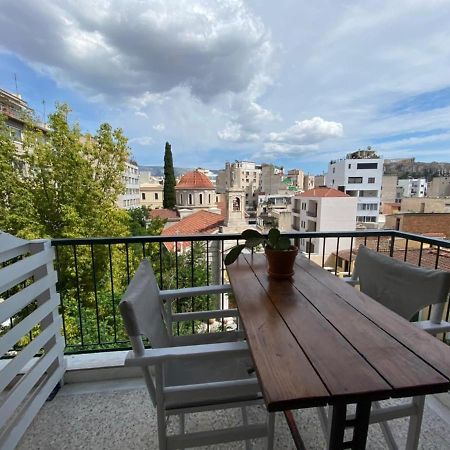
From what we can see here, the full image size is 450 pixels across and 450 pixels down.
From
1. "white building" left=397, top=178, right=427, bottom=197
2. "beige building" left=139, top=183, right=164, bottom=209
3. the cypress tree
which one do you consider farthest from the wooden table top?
"white building" left=397, top=178, right=427, bottom=197

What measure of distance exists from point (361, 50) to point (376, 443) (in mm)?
4955

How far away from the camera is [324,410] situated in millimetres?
1251

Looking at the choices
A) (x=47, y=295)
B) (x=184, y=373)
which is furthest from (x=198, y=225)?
(x=184, y=373)

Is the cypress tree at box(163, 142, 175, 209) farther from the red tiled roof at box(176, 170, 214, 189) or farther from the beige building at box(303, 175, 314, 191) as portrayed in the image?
the beige building at box(303, 175, 314, 191)

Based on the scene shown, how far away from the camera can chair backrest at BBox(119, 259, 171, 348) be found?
0.88 meters

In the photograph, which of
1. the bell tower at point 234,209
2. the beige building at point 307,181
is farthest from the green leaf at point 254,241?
the beige building at point 307,181

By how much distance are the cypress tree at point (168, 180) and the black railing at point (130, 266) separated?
825 inches

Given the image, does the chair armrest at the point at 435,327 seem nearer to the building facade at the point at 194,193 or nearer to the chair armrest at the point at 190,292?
the chair armrest at the point at 190,292

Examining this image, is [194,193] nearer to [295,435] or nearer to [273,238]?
[273,238]

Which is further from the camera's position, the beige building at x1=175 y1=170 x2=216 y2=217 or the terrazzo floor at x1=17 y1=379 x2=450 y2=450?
the beige building at x1=175 y1=170 x2=216 y2=217

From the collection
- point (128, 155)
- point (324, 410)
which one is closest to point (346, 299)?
point (324, 410)

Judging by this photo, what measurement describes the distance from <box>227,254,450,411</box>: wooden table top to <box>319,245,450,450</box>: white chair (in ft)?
0.82

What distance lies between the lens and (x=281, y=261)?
4.63 feet

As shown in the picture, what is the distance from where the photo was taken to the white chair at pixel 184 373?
2.95 ft
